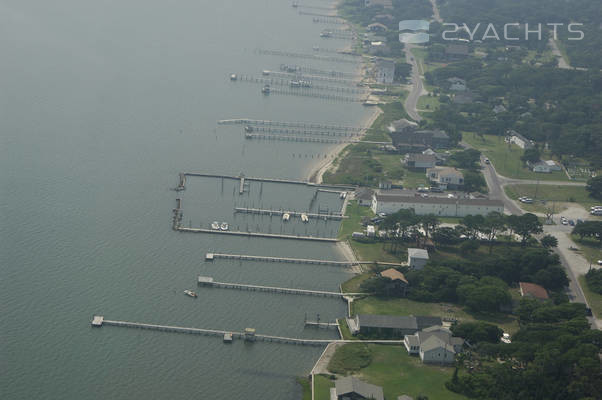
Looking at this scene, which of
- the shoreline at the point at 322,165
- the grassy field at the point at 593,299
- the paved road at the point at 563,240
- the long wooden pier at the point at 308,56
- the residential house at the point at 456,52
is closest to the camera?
the grassy field at the point at 593,299

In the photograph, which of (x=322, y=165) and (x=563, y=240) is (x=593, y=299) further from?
(x=322, y=165)

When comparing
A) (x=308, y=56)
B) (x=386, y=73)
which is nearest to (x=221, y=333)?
(x=386, y=73)

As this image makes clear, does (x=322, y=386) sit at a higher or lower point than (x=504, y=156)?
lower

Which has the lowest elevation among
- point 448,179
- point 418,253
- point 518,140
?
point 418,253

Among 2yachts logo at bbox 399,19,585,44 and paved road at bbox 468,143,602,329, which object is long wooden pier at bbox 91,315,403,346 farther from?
2yachts logo at bbox 399,19,585,44

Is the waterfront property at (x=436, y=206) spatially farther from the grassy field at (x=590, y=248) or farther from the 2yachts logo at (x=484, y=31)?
the 2yachts logo at (x=484, y=31)

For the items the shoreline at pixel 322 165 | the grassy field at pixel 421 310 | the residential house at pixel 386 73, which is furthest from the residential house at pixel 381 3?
the grassy field at pixel 421 310

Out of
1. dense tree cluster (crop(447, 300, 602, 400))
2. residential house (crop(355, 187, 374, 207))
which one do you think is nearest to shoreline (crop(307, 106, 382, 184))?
residential house (crop(355, 187, 374, 207))

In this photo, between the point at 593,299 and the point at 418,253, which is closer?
the point at 593,299
